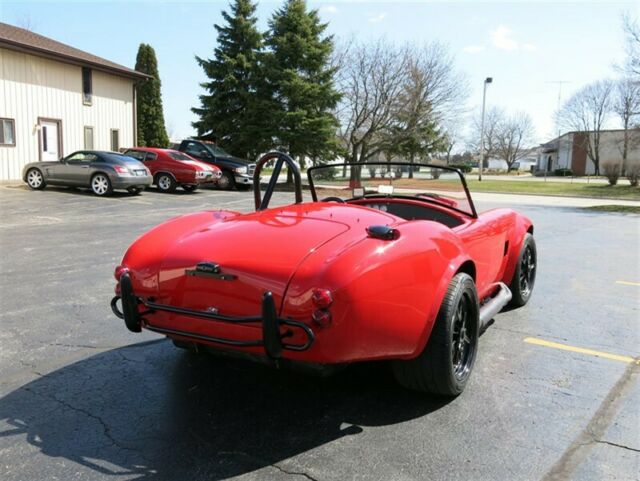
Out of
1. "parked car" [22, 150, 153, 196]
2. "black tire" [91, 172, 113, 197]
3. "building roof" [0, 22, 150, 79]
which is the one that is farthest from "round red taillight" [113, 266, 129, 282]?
"building roof" [0, 22, 150, 79]

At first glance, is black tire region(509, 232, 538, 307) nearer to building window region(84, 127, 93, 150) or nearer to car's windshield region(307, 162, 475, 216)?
car's windshield region(307, 162, 475, 216)

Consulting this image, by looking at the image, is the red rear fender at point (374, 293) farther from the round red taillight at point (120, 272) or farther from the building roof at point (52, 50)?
the building roof at point (52, 50)

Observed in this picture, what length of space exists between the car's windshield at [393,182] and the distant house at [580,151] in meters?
62.7

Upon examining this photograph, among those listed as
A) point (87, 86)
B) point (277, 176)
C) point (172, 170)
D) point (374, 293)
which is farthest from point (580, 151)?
point (374, 293)

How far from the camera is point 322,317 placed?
8.07ft

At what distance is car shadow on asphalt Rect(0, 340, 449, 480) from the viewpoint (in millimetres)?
2568

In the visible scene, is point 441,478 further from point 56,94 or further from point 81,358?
point 56,94

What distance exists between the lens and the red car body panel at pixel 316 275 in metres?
2.53

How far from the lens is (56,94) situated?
2214cm

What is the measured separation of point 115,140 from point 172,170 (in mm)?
8141

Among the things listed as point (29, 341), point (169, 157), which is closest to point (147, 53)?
point (169, 157)

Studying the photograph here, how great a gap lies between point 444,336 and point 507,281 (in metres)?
2.33

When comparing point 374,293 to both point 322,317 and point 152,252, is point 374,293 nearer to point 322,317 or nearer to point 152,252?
point 322,317

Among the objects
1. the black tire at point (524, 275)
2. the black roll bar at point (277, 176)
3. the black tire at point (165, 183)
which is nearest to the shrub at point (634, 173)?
the black tire at point (165, 183)
